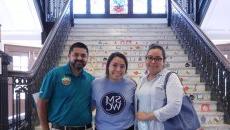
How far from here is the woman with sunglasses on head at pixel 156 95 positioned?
7.72 feet

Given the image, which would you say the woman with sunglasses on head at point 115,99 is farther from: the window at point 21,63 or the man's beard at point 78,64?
the window at point 21,63

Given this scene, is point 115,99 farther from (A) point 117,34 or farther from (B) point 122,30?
(B) point 122,30

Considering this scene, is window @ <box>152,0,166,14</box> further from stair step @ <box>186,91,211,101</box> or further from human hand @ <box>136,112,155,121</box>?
human hand @ <box>136,112,155,121</box>

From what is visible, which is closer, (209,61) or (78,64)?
(78,64)

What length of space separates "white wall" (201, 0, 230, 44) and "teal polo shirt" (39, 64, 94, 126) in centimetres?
679

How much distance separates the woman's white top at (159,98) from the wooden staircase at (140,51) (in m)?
2.48

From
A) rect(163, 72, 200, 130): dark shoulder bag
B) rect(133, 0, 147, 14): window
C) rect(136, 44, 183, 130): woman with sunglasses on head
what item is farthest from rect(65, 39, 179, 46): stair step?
rect(163, 72, 200, 130): dark shoulder bag

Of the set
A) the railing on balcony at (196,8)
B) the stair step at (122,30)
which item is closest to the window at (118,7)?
the railing on balcony at (196,8)

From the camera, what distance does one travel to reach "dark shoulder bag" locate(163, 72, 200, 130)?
7.76 ft

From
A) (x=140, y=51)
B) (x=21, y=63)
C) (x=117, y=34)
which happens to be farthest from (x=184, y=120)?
(x=21, y=63)

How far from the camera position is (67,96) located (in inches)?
104

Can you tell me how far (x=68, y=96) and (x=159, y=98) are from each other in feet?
2.19

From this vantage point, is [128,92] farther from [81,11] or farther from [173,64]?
[81,11]

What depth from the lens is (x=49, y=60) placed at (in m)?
5.92
